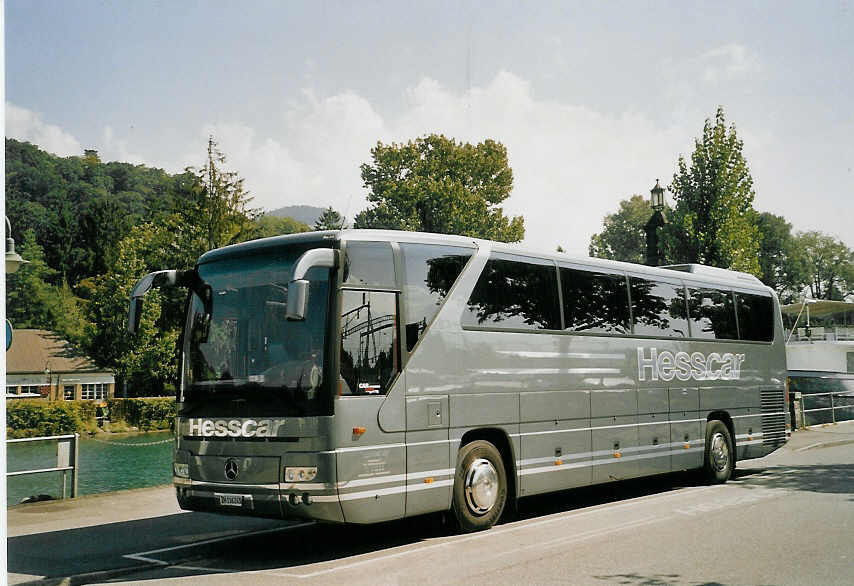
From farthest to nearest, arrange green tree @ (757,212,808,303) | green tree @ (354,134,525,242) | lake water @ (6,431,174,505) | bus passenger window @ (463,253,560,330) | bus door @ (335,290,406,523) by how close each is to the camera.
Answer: green tree @ (757,212,808,303) < green tree @ (354,134,525,242) < lake water @ (6,431,174,505) < bus passenger window @ (463,253,560,330) < bus door @ (335,290,406,523)

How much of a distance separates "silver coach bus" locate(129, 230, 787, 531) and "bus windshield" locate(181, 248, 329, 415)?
0.02 metres

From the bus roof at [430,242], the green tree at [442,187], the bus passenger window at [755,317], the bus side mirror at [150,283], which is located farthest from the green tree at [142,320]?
the bus side mirror at [150,283]

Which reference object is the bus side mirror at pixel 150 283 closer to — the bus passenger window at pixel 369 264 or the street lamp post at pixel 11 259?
the bus passenger window at pixel 369 264

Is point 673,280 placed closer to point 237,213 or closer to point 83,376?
point 237,213

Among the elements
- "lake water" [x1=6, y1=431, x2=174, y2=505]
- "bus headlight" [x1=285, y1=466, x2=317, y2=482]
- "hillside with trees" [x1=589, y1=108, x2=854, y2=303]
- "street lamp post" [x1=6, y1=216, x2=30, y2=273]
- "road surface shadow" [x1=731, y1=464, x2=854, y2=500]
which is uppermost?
"hillside with trees" [x1=589, y1=108, x2=854, y2=303]

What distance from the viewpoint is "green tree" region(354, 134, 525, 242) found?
203 ft

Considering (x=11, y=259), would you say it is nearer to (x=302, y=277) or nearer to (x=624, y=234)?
(x=302, y=277)

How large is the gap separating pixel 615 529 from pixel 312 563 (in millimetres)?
3705

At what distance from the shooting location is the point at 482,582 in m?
7.90

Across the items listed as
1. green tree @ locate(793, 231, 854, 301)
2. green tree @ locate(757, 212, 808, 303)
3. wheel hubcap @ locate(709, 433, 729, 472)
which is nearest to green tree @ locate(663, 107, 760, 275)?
wheel hubcap @ locate(709, 433, 729, 472)

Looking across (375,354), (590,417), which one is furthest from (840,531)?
(375,354)

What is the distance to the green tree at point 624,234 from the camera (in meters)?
98.4

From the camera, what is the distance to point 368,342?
970cm

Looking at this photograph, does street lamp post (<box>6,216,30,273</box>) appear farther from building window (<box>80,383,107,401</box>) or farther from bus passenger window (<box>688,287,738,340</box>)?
building window (<box>80,383,107,401</box>)
